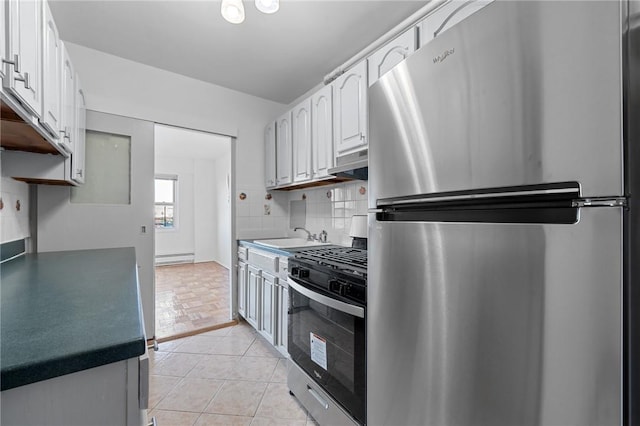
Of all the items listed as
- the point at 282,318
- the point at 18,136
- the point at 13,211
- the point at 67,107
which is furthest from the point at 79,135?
the point at 282,318

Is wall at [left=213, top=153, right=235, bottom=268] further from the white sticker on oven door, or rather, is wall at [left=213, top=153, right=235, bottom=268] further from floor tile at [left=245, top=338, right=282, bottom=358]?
the white sticker on oven door

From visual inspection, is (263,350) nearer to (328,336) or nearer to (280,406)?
(280,406)

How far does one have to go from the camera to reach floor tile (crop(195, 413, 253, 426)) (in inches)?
61.2

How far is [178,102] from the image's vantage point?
2699 mm

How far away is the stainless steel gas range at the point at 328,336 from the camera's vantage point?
1.25 meters

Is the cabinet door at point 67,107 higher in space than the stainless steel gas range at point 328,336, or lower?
higher

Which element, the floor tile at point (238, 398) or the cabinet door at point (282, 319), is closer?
the floor tile at point (238, 398)

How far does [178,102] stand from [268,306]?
2.16 meters

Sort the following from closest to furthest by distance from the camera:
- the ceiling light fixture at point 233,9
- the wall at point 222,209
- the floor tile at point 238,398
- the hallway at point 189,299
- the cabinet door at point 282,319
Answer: the ceiling light fixture at point 233,9 < the floor tile at point 238,398 < the cabinet door at point 282,319 < the hallway at point 189,299 < the wall at point 222,209

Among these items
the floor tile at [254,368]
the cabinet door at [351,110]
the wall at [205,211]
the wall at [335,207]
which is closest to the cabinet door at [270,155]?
the wall at [335,207]

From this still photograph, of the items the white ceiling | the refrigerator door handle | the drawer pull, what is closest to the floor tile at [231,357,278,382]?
the drawer pull

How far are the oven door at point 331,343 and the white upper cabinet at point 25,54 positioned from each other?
142cm

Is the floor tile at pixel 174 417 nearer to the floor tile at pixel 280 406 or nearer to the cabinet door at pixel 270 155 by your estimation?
the floor tile at pixel 280 406

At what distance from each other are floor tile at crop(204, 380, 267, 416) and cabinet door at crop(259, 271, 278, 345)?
1.31 ft
